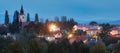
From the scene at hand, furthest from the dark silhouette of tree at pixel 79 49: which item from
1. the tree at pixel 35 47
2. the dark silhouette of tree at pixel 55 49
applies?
the tree at pixel 35 47

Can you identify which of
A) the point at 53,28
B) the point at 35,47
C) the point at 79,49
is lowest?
the point at 79,49

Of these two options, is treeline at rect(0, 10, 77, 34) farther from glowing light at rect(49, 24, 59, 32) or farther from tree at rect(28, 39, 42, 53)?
tree at rect(28, 39, 42, 53)

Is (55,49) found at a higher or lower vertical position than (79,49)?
higher

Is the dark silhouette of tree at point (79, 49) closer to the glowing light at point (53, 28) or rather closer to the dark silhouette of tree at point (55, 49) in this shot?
the dark silhouette of tree at point (55, 49)

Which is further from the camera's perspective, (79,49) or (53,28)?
(53,28)

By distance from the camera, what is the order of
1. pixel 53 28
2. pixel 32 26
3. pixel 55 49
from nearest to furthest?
pixel 55 49 < pixel 32 26 < pixel 53 28

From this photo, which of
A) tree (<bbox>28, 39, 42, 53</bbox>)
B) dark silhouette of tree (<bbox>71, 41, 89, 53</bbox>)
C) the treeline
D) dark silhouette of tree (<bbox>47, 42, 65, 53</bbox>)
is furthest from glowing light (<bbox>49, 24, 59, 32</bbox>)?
tree (<bbox>28, 39, 42, 53</bbox>)

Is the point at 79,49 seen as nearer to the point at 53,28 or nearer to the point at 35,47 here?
the point at 35,47

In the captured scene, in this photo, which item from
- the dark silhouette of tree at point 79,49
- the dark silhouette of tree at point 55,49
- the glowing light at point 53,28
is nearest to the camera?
the dark silhouette of tree at point 55,49

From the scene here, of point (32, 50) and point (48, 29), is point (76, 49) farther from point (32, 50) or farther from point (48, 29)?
point (48, 29)

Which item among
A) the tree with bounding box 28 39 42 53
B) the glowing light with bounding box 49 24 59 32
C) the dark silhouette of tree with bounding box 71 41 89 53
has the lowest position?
the dark silhouette of tree with bounding box 71 41 89 53

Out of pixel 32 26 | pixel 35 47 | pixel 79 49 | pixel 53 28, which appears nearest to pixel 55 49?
pixel 35 47

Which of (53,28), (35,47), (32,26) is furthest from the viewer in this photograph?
(53,28)

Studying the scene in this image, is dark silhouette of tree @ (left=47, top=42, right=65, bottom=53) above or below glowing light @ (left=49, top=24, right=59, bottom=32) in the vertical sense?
below
